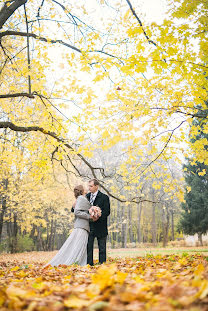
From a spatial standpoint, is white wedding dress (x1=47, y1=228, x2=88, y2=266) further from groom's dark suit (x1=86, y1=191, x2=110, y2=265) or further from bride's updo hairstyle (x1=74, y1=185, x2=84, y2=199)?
bride's updo hairstyle (x1=74, y1=185, x2=84, y2=199)

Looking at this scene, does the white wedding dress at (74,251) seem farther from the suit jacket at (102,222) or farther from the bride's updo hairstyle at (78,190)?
the bride's updo hairstyle at (78,190)

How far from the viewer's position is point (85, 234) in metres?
5.55

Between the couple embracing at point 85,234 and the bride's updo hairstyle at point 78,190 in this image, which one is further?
the bride's updo hairstyle at point 78,190

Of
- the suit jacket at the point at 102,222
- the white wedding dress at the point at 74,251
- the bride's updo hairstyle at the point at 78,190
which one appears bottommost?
the white wedding dress at the point at 74,251

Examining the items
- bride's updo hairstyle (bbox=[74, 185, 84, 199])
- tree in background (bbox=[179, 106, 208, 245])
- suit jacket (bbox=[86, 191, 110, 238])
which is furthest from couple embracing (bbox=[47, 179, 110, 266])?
tree in background (bbox=[179, 106, 208, 245])

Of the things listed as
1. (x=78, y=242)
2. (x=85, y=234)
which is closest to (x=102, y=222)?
(x=85, y=234)

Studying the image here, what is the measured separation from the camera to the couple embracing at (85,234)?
5332 mm

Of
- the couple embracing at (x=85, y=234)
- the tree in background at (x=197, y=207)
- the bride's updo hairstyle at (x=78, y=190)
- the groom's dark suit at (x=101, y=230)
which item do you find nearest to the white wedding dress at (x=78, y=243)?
the couple embracing at (x=85, y=234)

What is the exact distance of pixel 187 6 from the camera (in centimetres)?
387

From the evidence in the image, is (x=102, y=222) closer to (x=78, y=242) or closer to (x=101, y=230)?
(x=101, y=230)

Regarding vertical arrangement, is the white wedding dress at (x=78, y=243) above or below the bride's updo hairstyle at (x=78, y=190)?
below

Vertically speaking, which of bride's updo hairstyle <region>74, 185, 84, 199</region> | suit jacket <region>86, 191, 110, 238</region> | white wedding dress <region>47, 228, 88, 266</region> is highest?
bride's updo hairstyle <region>74, 185, 84, 199</region>

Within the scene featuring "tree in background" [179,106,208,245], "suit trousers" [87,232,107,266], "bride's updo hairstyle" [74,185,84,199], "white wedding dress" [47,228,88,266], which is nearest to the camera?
"white wedding dress" [47,228,88,266]

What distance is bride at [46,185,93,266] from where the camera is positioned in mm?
5305
